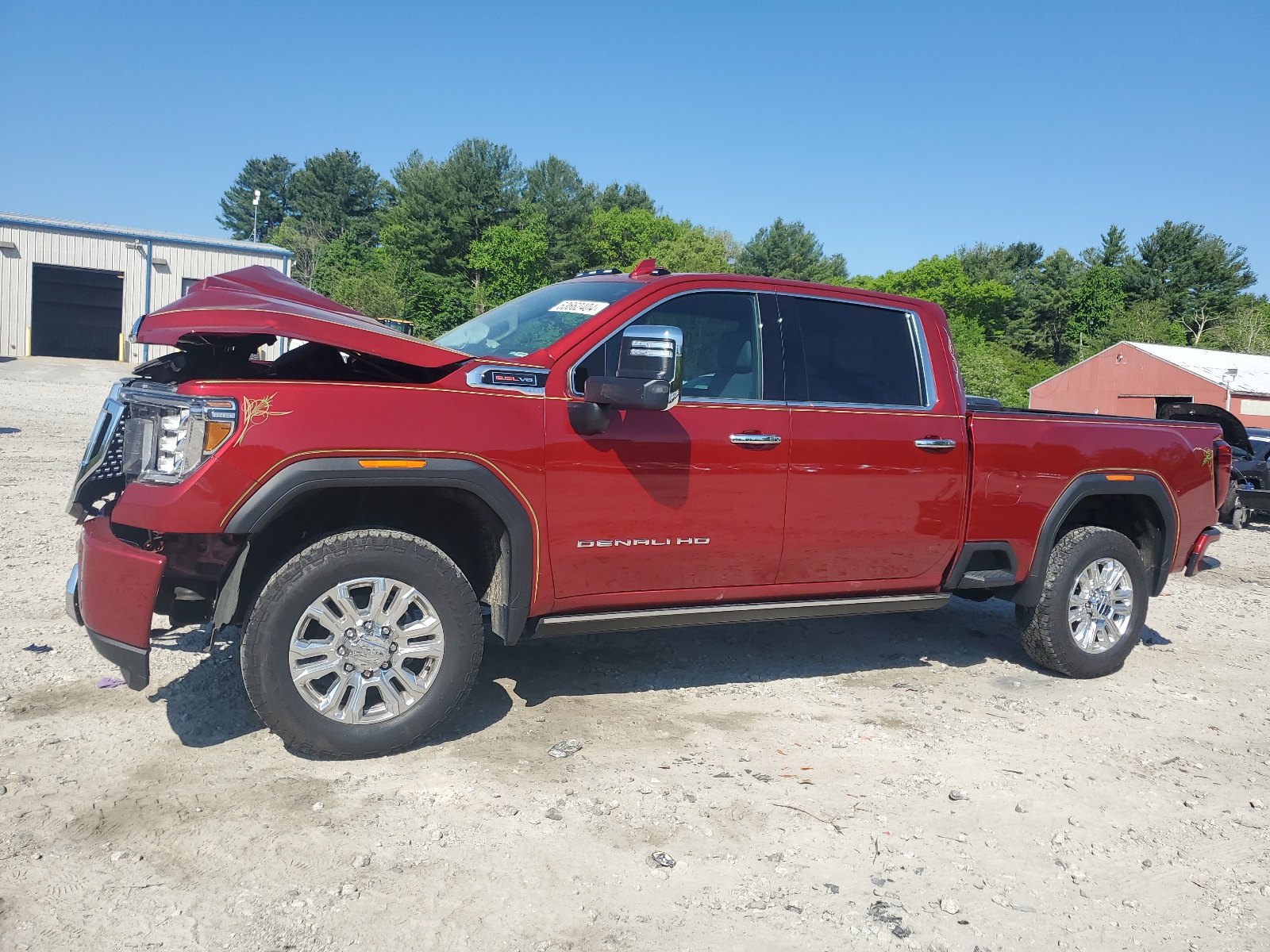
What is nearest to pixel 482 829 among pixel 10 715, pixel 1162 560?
pixel 10 715

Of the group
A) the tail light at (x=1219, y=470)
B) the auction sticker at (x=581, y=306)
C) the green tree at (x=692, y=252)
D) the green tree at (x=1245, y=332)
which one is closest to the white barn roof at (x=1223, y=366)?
the green tree at (x=1245, y=332)

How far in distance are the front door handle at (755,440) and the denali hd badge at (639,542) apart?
459 mm

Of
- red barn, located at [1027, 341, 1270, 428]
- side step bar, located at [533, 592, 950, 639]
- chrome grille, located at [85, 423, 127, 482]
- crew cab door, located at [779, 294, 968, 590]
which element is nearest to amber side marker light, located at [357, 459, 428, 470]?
side step bar, located at [533, 592, 950, 639]

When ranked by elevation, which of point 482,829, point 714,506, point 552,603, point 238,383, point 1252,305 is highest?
point 1252,305

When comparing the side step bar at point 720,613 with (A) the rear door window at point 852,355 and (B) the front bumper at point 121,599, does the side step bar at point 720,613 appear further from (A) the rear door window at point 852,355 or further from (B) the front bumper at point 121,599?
(B) the front bumper at point 121,599

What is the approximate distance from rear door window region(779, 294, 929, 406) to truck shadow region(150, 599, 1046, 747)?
161 cm

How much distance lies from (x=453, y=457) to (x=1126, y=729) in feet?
11.7

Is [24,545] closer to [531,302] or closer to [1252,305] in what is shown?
[531,302]

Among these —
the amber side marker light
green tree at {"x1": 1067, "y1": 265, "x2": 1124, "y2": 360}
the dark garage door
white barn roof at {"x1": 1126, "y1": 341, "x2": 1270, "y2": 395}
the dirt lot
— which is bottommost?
the dirt lot

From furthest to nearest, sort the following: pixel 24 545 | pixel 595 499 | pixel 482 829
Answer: pixel 24 545 < pixel 595 499 < pixel 482 829

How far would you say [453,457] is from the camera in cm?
373

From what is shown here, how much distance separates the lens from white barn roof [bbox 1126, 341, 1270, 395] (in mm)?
41875

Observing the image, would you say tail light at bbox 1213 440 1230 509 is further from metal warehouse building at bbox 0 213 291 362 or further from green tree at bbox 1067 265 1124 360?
green tree at bbox 1067 265 1124 360

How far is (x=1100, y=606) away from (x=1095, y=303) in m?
84.7
